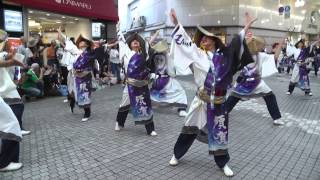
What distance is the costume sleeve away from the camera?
4.43 meters

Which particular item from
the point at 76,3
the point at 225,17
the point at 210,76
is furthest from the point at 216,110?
the point at 225,17

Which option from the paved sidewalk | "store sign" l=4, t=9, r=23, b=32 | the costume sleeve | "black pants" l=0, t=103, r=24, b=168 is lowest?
the paved sidewalk

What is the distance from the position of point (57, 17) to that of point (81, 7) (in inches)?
43.4

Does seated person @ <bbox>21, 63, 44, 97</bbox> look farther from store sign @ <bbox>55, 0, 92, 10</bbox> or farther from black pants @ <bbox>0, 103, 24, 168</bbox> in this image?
store sign @ <bbox>55, 0, 92, 10</bbox>

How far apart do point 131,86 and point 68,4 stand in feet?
27.2

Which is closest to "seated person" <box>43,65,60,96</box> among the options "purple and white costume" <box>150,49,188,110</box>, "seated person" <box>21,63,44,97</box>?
"seated person" <box>21,63,44,97</box>

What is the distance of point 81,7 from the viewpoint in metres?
14.1

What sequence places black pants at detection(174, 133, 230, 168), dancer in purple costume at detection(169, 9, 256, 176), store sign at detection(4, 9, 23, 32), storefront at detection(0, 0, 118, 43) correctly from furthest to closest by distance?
1. storefront at detection(0, 0, 118, 43)
2. store sign at detection(4, 9, 23, 32)
3. black pants at detection(174, 133, 230, 168)
4. dancer in purple costume at detection(169, 9, 256, 176)

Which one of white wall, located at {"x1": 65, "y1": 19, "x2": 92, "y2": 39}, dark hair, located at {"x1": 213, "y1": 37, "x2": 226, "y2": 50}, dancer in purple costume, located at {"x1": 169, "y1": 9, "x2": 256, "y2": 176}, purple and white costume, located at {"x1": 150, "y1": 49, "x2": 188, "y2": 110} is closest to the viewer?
dancer in purple costume, located at {"x1": 169, "y1": 9, "x2": 256, "y2": 176}

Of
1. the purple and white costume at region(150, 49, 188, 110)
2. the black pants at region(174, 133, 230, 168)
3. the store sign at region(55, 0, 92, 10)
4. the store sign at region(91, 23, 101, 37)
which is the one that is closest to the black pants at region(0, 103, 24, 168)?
the black pants at region(174, 133, 230, 168)

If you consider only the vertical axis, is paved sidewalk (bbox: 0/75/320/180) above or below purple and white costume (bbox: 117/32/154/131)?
below

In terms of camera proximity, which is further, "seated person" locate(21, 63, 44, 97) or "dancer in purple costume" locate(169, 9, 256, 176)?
"seated person" locate(21, 63, 44, 97)

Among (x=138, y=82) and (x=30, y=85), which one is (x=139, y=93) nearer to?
(x=138, y=82)

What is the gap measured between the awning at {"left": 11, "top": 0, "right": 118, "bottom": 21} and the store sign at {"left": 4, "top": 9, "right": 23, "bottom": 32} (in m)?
0.50
